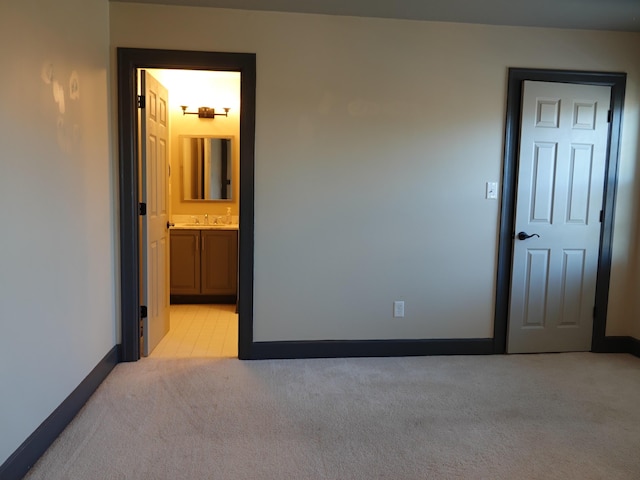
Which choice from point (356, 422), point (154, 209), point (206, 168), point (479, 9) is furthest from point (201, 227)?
point (479, 9)

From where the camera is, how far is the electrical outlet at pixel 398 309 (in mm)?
3268

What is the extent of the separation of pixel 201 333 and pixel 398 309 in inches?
65.8

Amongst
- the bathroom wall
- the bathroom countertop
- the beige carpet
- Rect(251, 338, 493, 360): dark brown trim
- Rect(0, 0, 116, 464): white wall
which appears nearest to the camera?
Rect(0, 0, 116, 464): white wall

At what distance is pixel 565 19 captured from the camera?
9.89 ft

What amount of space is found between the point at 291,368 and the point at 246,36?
2.23m

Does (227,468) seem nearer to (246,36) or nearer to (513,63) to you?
(246,36)

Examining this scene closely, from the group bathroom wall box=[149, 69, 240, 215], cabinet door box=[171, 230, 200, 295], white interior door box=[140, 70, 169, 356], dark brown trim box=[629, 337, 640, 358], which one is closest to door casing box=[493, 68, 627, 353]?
dark brown trim box=[629, 337, 640, 358]

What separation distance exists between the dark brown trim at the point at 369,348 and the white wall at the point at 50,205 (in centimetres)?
109

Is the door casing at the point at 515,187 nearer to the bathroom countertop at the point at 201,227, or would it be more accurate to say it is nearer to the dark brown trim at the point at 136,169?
the dark brown trim at the point at 136,169

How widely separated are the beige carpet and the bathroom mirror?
2388mm

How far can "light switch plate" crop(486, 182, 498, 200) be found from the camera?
3246mm

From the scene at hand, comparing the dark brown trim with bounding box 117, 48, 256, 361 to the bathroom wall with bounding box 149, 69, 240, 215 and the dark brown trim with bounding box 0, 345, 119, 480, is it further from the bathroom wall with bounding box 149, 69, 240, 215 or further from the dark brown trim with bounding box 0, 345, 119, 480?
the bathroom wall with bounding box 149, 69, 240, 215

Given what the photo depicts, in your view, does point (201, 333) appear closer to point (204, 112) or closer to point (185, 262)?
point (185, 262)

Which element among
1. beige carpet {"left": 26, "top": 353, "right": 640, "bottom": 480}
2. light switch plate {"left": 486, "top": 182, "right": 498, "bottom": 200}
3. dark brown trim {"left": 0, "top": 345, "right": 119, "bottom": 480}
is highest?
light switch plate {"left": 486, "top": 182, "right": 498, "bottom": 200}
